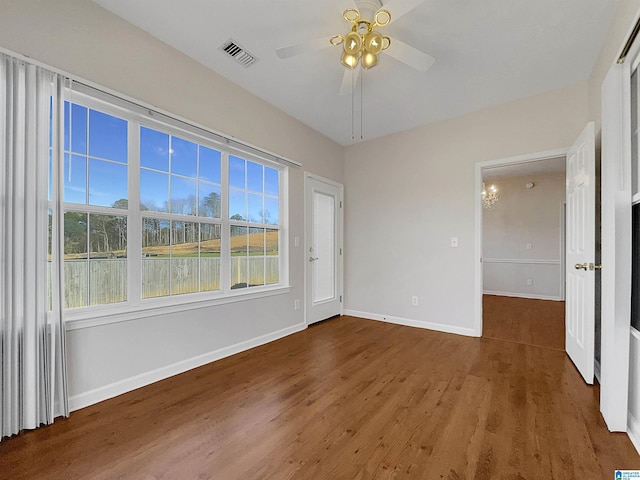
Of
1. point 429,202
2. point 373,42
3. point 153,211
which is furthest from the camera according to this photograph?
point 429,202

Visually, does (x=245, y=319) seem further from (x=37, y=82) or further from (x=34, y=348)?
(x=37, y=82)

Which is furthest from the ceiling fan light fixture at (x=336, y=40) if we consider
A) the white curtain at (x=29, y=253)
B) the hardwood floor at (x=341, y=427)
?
the hardwood floor at (x=341, y=427)

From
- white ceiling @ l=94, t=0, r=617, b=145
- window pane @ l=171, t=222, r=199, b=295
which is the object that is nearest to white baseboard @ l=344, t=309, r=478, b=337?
window pane @ l=171, t=222, r=199, b=295

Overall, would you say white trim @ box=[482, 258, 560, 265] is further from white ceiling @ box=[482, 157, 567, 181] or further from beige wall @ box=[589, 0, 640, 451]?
beige wall @ box=[589, 0, 640, 451]

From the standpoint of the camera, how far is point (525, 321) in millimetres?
4184

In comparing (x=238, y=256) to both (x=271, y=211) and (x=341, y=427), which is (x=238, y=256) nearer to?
(x=271, y=211)

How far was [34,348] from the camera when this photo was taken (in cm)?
170

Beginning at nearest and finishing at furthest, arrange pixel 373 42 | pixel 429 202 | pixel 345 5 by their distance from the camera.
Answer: pixel 345 5, pixel 373 42, pixel 429 202

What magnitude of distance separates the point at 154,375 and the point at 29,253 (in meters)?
1.23

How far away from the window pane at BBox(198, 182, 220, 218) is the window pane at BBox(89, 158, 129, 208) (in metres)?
0.63

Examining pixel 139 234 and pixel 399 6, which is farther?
pixel 139 234

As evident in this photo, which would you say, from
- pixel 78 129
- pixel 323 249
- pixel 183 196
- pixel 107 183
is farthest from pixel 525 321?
pixel 78 129

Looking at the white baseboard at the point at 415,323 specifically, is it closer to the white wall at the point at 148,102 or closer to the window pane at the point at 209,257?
the white wall at the point at 148,102

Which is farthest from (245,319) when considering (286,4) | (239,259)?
(286,4)
